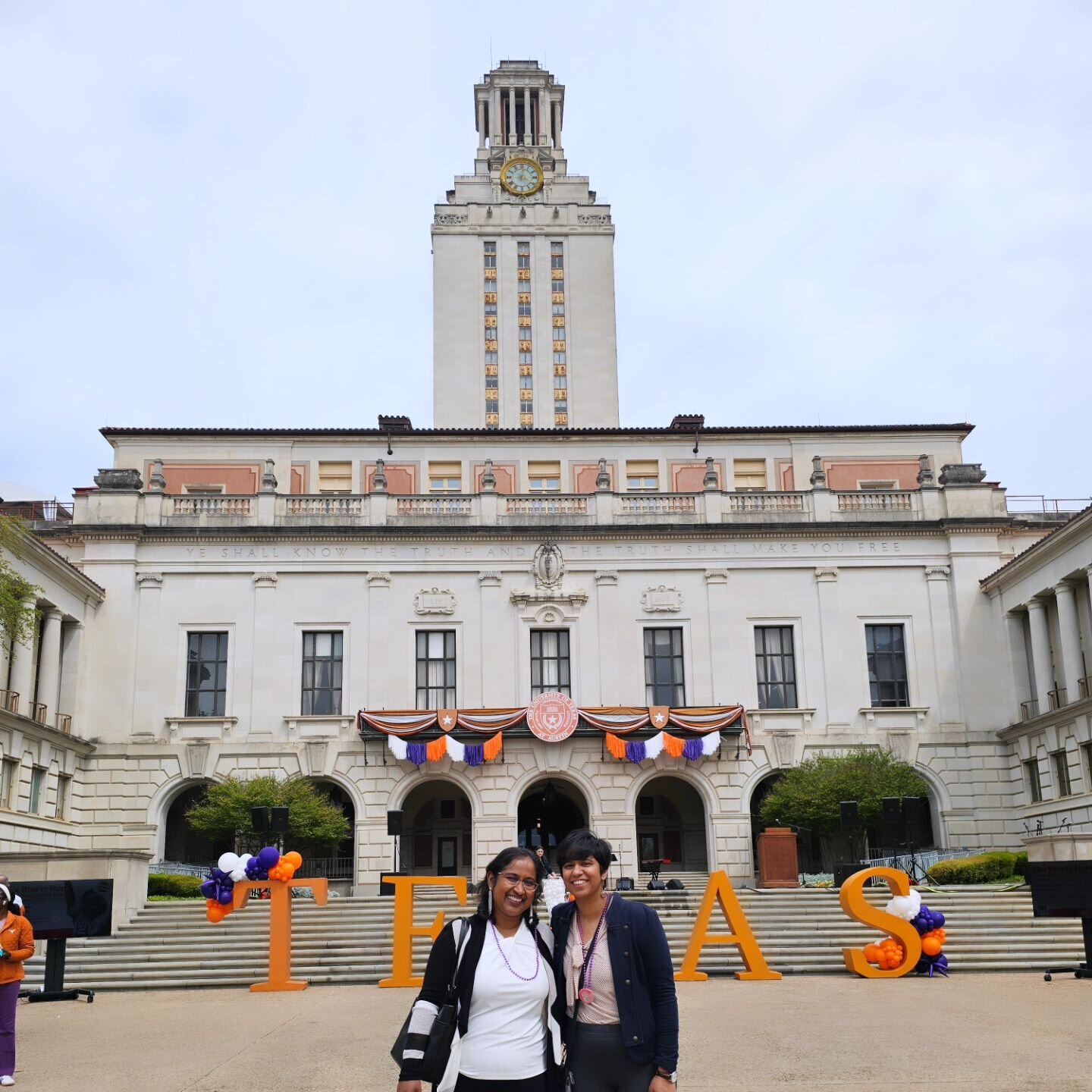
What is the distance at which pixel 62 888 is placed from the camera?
2045cm

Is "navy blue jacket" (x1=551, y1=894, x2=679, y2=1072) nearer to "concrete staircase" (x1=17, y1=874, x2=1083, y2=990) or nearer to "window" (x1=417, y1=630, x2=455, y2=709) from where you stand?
"concrete staircase" (x1=17, y1=874, x2=1083, y2=990)

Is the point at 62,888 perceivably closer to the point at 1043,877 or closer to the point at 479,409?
the point at 1043,877

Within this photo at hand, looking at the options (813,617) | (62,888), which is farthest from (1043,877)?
(813,617)

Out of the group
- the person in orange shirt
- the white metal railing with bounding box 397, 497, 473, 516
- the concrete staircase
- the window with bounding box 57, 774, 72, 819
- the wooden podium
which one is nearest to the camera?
the person in orange shirt

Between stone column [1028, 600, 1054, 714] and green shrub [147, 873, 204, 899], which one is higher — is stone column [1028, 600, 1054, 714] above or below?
above

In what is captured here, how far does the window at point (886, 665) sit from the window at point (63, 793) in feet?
84.8

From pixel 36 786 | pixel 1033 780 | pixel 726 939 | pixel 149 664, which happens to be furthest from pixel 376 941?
pixel 1033 780

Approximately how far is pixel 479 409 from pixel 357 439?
155 feet

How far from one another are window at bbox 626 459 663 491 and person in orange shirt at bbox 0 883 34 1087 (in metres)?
37.4

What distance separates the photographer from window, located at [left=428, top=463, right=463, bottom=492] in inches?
1902

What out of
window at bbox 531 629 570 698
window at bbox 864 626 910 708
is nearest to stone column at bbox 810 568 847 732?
window at bbox 864 626 910 708

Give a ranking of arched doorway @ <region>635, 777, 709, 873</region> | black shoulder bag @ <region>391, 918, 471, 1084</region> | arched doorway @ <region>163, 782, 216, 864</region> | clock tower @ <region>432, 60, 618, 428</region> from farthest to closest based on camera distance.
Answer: clock tower @ <region>432, 60, 618, 428</region> < arched doorway @ <region>635, 777, 709, 873</region> < arched doorway @ <region>163, 782, 216, 864</region> < black shoulder bag @ <region>391, 918, 471, 1084</region>

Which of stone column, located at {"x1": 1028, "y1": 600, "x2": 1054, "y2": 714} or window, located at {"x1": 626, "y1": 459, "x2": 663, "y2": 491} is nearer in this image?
stone column, located at {"x1": 1028, "y1": 600, "x2": 1054, "y2": 714}

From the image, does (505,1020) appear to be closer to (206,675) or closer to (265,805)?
(265,805)
